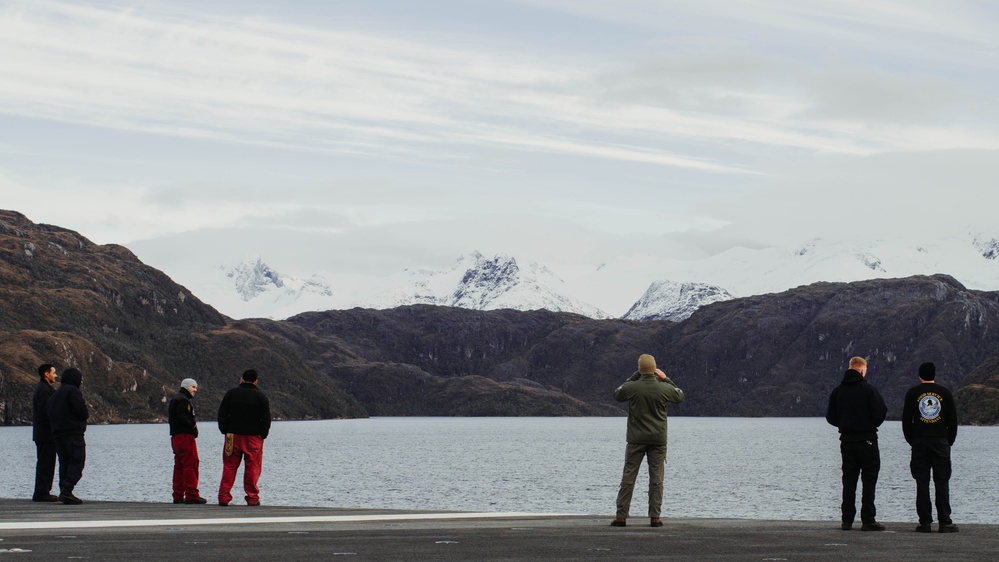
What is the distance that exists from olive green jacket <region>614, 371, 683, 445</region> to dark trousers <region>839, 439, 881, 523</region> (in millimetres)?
3542

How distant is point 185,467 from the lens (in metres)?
31.4

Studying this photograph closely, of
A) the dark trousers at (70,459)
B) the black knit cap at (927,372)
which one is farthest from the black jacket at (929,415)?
the dark trousers at (70,459)

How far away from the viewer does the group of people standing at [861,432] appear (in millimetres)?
24641

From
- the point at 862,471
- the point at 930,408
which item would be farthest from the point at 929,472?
the point at 862,471

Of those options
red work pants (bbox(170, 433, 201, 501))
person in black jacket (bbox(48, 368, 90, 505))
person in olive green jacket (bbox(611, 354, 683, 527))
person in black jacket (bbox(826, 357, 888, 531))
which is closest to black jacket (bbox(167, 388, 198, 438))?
red work pants (bbox(170, 433, 201, 501))

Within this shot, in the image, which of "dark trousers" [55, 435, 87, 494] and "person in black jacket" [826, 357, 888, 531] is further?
"dark trousers" [55, 435, 87, 494]

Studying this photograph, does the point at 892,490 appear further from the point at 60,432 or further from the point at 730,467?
the point at 60,432

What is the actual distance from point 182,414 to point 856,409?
1550 cm

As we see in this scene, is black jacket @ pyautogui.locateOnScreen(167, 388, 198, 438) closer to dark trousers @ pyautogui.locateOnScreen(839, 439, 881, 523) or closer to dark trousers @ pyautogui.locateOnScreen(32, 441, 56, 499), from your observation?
dark trousers @ pyautogui.locateOnScreen(32, 441, 56, 499)

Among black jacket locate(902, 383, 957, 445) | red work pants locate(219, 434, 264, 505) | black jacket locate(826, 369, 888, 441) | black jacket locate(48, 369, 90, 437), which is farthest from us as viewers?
black jacket locate(48, 369, 90, 437)

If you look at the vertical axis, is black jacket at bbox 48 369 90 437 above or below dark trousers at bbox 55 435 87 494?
above

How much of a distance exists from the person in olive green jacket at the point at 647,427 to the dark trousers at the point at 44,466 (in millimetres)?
14275

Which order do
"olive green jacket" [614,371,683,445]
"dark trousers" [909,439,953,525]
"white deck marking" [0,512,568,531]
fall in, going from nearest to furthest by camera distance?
"white deck marking" [0,512,568,531] < "dark trousers" [909,439,953,525] < "olive green jacket" [614,371,683,445]

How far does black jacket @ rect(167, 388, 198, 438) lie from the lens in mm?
30359
